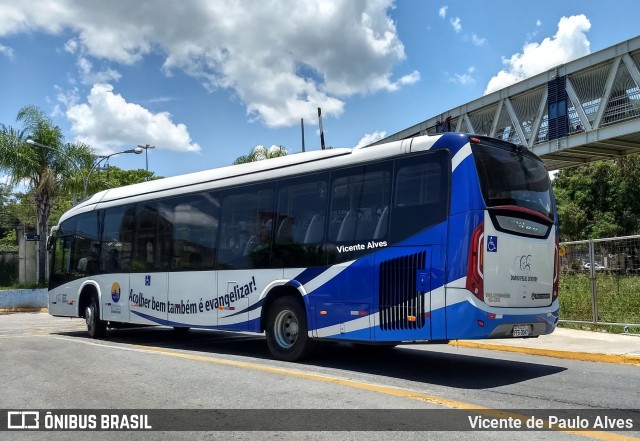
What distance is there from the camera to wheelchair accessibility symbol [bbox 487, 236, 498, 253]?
771 centimetres

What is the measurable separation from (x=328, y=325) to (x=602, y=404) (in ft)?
12.8

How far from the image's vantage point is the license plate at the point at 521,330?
7875mm

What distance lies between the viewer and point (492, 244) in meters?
7.75

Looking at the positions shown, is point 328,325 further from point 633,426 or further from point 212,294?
point 633,426

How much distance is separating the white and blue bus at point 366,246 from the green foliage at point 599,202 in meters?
40.6

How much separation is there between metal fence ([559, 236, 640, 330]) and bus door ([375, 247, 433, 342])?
6.22 metres

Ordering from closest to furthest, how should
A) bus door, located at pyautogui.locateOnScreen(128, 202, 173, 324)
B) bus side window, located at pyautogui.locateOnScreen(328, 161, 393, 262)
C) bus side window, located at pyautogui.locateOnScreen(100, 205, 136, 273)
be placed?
1. bus side window, located at pyautogui.locateOnScreen(328, 161, 393, 262)
2. bus door, located at pyautogui.locateOnScreen(128, 202, 173, 324)
3. bus side window, located at pyautogui.locateOnScreen(100, 205, 136, 273)

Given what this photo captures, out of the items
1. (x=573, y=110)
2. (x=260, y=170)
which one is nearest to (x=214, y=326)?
(x=260, y=170)

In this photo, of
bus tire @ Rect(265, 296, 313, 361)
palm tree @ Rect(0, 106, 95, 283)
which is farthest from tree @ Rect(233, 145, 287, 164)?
bus tire @ Rect(265, 296, 313, 361)

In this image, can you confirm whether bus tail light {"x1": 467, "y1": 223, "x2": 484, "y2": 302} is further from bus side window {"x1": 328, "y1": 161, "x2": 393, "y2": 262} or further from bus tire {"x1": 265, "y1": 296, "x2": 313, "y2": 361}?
bus tire {"x1": 265, "y1": 296, "x2": 313, "y2": 361}

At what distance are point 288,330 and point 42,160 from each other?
27.0 meters

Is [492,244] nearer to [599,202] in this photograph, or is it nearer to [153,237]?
[153,237]

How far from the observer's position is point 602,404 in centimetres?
648

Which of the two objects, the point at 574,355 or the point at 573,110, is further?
the point at 573,110
